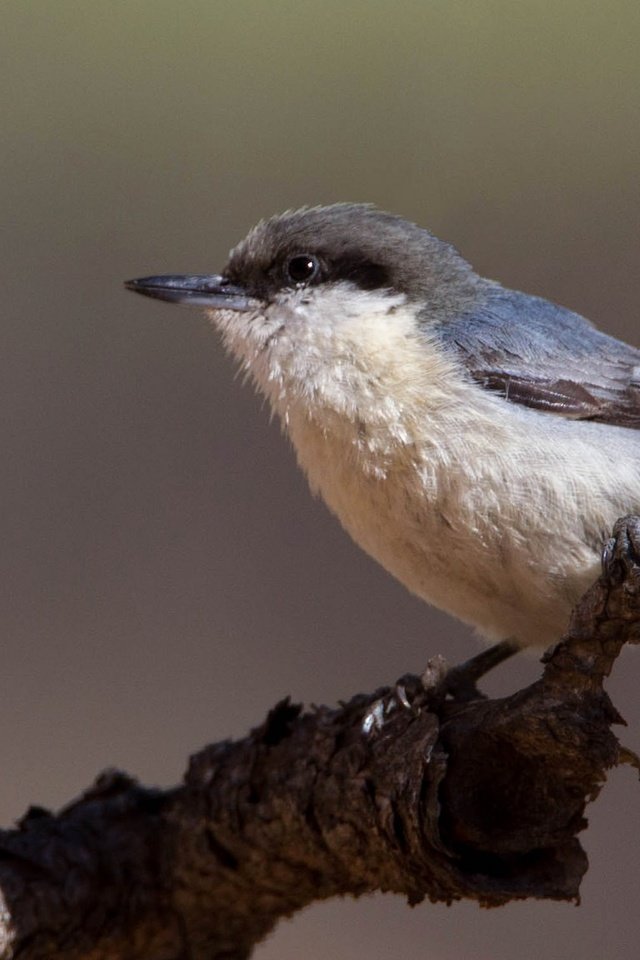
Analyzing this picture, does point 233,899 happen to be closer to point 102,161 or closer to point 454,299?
point 454,299

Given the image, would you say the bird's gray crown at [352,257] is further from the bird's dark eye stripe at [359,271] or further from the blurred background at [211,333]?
the blurred background at [211,333]

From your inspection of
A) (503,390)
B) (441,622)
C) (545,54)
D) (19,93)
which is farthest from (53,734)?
(545,54)

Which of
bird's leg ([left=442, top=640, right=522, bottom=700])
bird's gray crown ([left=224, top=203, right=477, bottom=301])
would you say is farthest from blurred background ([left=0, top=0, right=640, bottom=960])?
bird's gray crown ([left=224, top=203, right=477, bottom=301])

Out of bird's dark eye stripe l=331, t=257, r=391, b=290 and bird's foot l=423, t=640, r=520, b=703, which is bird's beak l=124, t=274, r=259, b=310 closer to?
bird's dark eye stripe l=331, t=257, r=391, b=290

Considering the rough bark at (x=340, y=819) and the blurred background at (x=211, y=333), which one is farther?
the blurred background at (x=211, y=333)

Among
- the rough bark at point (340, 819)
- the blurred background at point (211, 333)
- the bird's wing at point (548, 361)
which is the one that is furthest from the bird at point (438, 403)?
the blurred background at point (211, 333)

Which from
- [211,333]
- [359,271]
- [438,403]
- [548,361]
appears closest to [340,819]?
[438,403]
